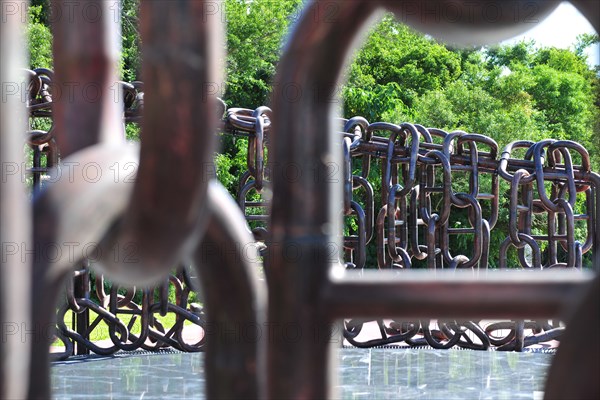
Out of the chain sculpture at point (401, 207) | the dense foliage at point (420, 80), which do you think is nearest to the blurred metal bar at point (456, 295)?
the chain sculpture at point (401, 207)

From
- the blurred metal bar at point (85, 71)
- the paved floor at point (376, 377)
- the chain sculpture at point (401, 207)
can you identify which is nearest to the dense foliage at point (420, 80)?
the chain sculpture at point (401, 207)

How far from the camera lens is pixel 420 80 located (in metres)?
23.5

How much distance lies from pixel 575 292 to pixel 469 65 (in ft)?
82.5

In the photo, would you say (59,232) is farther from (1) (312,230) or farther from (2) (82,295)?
(2) (82,295)

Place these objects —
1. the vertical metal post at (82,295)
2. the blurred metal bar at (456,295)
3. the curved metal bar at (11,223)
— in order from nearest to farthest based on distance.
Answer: the curved metal bar at (11,223) → the blurred metal bar at (456,295) → the vertical metal post at (82,295)

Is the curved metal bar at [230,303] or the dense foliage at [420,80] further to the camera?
the dense foliage at [420,80]

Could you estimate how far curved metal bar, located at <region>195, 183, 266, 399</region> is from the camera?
1.65 feet

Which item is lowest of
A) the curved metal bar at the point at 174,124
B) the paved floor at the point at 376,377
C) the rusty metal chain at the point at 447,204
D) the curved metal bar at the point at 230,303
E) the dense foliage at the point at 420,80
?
the paved floor at the point at 376,377

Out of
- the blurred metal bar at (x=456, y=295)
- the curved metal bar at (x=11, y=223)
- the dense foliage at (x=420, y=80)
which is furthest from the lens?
the dense foliage at (x=420, y=80)

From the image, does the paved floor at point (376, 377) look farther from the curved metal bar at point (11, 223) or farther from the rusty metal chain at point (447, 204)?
the curved metal bar at point (11, 223)

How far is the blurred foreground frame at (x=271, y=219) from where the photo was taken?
409 millimetres

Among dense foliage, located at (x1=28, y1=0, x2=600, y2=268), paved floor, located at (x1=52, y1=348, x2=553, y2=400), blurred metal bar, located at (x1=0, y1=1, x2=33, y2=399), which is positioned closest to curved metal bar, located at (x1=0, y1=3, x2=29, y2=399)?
blurred metal bar, located at (x1=0, y1=1, x2=33, y2=399)

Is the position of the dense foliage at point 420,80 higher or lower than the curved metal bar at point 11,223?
higher

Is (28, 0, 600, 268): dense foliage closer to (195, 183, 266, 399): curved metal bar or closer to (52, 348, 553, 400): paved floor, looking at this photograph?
(52, 348, 553, 400): paved floor
